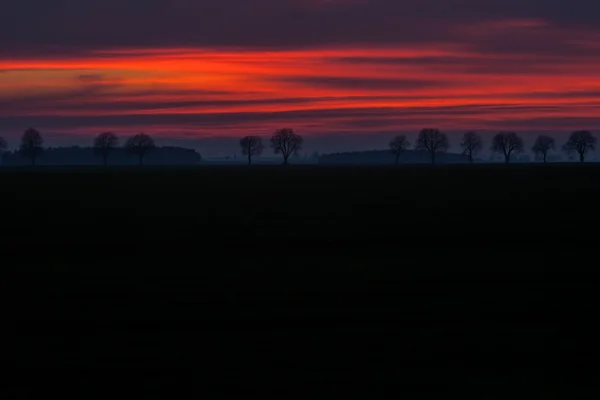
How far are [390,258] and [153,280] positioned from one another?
5.07 metres

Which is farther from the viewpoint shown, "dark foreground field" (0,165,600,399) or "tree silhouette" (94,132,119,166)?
"tree silhouette" (94,132,119,166)

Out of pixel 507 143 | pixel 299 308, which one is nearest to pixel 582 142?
pixel 507 143

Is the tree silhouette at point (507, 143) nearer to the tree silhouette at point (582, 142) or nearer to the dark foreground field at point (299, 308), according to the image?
the tree silhouette at point (582, 142)

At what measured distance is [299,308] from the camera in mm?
12094

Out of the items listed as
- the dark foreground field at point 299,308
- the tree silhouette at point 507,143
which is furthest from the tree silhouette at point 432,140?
the dark foreground field at point 299,308

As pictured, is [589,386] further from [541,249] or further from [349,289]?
[541,249]

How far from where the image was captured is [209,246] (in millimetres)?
19578

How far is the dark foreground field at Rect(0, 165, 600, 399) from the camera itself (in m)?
8.76

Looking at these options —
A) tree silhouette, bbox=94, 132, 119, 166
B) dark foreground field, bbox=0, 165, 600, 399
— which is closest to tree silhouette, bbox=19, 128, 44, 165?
tree silhouette, bbox=94, 132, 119, 166

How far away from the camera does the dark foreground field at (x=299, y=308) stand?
8.76 meters

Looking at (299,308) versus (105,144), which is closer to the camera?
(299,308)

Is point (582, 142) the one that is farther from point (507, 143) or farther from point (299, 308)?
point (299, 308)

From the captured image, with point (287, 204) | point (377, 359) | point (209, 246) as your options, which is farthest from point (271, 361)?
point (287, 204)

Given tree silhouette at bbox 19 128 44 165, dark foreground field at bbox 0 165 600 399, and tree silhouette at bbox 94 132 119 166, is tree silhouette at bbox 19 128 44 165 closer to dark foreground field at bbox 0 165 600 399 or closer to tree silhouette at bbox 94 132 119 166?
tree silhouette at bbox 94 132 119 166
